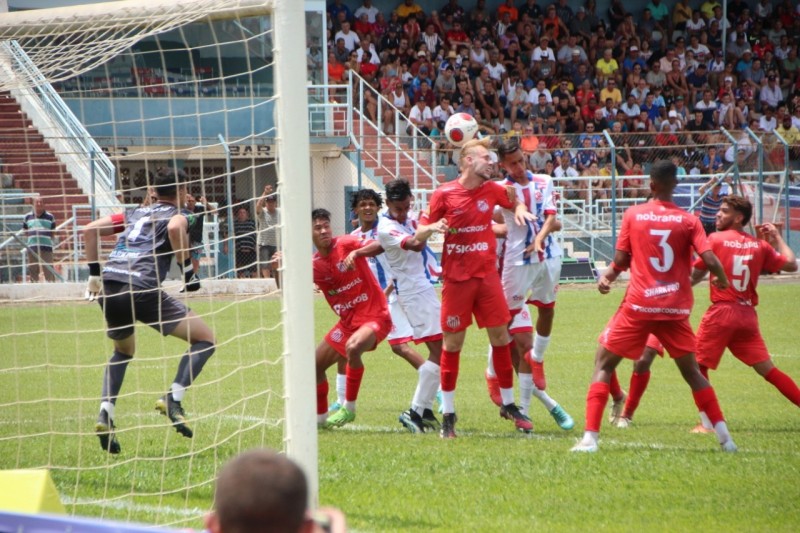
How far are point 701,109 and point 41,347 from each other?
20.7 metres

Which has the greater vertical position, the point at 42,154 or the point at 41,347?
the point at 42,154

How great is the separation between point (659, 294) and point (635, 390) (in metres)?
1.61

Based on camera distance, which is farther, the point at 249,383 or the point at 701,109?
the point at 701,109

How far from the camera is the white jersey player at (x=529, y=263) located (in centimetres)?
891

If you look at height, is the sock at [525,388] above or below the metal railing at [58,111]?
below

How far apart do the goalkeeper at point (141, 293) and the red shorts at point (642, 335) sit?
275cm

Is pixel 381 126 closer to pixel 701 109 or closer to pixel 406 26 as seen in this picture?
pixel 406 26

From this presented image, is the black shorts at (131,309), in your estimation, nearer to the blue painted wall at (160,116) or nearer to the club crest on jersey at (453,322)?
the blue painted wall at (160,116)

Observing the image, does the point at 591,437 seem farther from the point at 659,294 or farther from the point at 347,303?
the point at 347,303

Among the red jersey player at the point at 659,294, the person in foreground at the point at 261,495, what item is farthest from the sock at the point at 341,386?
the person in foreground at the point at 261,495

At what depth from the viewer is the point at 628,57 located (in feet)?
99.6

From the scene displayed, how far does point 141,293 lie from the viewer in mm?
7203

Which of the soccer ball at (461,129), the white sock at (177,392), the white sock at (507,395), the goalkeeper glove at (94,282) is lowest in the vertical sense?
the white sock at (507,395)

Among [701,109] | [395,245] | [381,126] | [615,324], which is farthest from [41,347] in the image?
[701,109]
